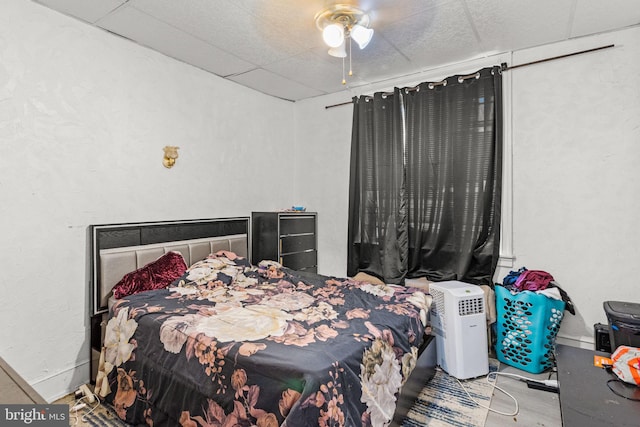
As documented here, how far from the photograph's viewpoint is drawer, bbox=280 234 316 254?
3750 millimetres

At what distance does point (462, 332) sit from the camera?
246 centimetres

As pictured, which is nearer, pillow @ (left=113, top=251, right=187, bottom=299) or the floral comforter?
the floral comforter

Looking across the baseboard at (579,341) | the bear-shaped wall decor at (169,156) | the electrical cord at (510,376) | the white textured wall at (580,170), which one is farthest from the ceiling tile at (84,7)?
the baseboard at (579,341)

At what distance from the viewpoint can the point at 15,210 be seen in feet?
7.04

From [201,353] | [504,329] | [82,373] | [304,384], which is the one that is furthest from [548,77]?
[82,373]

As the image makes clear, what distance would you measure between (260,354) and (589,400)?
1468 millimetres

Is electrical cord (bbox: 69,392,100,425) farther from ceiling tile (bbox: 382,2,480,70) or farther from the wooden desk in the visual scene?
ceiling tile (bbox: 382,2,480,70)

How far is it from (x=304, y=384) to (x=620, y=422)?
1247 mm

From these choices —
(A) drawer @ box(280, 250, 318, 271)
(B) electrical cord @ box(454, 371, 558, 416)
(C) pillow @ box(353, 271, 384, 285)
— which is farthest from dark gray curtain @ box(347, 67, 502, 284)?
(B) electrical cord @ box(454, 371, 558, 416)

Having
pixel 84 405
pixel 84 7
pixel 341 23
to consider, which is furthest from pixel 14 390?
pixel 341 23

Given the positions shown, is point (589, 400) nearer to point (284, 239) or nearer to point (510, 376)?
point (510, 376)

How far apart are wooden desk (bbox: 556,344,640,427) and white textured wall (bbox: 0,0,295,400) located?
9.93ft

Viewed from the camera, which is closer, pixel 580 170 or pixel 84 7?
pixel 84 7

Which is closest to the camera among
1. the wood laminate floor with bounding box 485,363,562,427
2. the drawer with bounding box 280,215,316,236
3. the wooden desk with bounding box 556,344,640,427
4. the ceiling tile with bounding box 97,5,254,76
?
the wooden desk with bounding box 556,344,640,427
